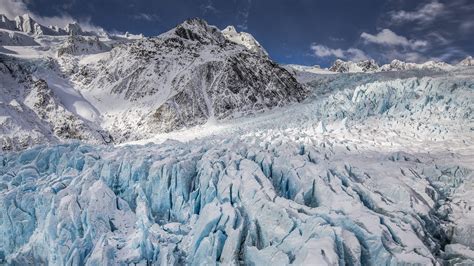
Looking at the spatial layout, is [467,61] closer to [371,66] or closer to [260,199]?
[371,66]

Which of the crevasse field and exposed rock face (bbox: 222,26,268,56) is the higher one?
exposed rock face (bbox: 222,26,268,56)

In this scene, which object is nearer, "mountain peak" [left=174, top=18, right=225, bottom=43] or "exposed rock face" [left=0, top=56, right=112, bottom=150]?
"exposed rock face" [left=0, top=56, right=112, bottom=150]

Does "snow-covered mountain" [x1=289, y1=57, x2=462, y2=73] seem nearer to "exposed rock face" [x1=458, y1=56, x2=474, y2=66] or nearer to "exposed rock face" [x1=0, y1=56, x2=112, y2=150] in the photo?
"exposed rock face" [x1=458, y1=56, x2=474, y2=66]

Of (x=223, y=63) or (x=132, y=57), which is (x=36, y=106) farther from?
(x=223, y=63)

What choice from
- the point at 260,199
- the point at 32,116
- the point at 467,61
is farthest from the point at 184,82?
the point at 467,61

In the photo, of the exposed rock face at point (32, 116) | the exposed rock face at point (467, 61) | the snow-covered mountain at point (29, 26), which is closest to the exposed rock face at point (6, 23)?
the snow-covered mountain at point (29, 26)

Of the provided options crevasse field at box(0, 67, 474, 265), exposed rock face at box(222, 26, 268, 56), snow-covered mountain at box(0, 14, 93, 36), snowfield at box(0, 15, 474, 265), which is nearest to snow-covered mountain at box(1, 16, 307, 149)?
snowfield at box(0, 15, 474, 265)

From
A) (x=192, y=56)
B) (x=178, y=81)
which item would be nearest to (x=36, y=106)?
(x=178, y=81)

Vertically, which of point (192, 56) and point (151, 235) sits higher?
point (192, 56)

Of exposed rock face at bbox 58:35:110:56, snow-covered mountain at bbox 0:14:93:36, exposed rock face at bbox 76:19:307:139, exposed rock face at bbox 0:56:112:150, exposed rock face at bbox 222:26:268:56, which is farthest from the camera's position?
snow-covered mountain at bbox 0:14:93:36
